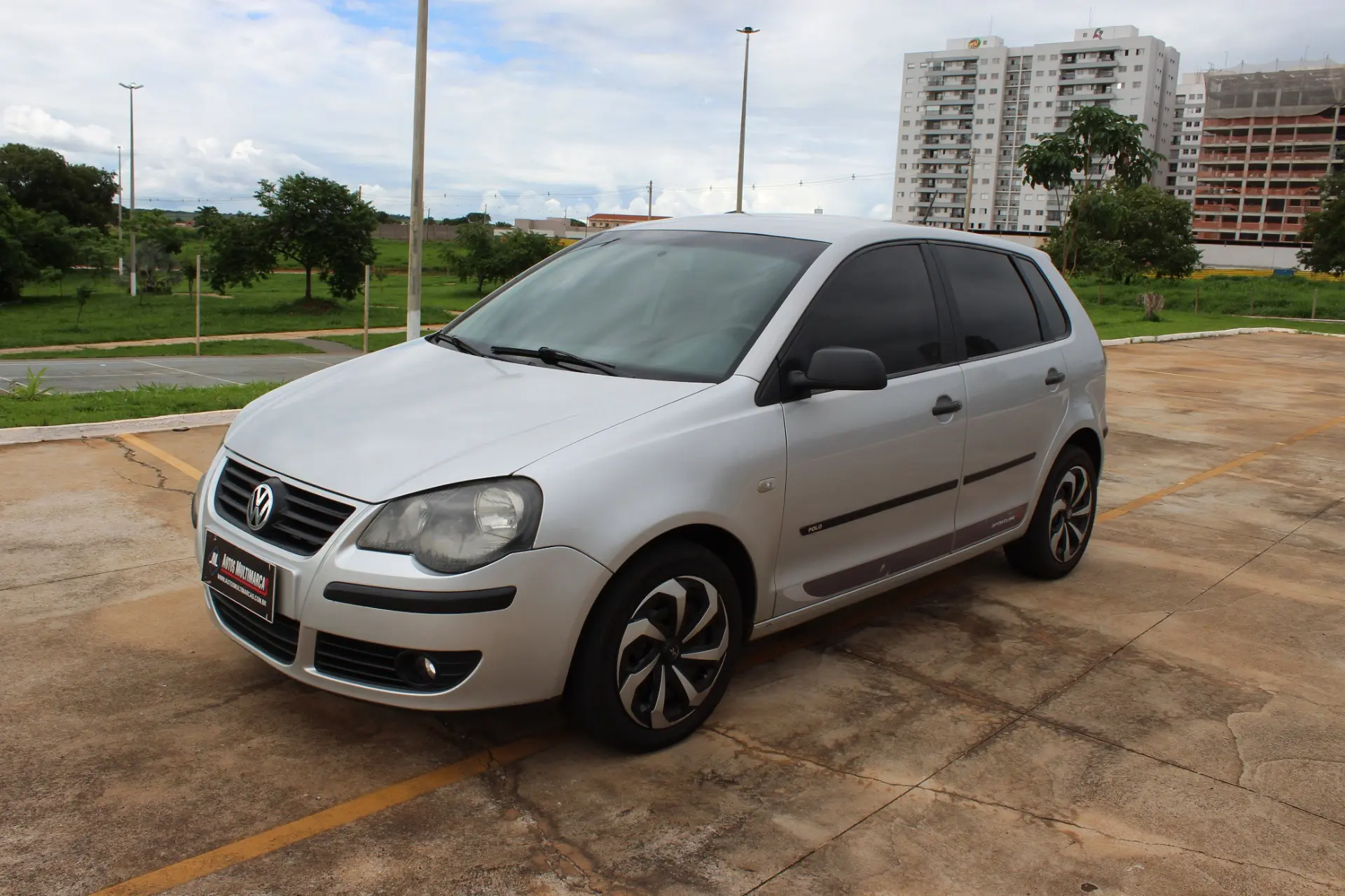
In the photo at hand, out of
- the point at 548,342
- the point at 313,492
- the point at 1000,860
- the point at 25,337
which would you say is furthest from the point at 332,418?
the point at 25,337

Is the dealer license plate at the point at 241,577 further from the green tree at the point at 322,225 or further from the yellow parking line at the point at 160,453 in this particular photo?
the green tree at the point at 322,225

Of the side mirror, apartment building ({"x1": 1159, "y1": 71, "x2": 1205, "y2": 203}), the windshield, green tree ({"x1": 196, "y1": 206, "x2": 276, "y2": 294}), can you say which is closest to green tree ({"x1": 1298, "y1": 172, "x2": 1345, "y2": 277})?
green tree ({"x1": 196, "y1": 206, "x2": 276, "y2": 294})

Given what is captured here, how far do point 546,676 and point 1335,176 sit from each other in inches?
3341

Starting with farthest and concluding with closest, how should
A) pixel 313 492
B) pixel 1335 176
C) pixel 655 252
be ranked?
pixel 1335 176
pixel 655 252
pixel 313 492

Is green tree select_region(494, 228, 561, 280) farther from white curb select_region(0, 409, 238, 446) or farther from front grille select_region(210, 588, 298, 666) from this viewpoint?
front grille select_region(210, 588, 298, 666)

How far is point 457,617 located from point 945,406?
2.24 m

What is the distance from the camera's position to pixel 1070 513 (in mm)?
5504

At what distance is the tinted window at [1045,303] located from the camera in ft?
17.4

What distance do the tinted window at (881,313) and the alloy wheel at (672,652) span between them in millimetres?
938

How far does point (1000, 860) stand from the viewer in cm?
297

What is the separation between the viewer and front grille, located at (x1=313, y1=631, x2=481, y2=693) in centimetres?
306

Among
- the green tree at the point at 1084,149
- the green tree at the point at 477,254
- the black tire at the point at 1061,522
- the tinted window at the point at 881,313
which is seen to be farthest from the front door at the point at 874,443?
the green tree at the point at 1084,149

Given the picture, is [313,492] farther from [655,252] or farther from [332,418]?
[655,252]

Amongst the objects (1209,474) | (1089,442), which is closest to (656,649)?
(1089,442)
